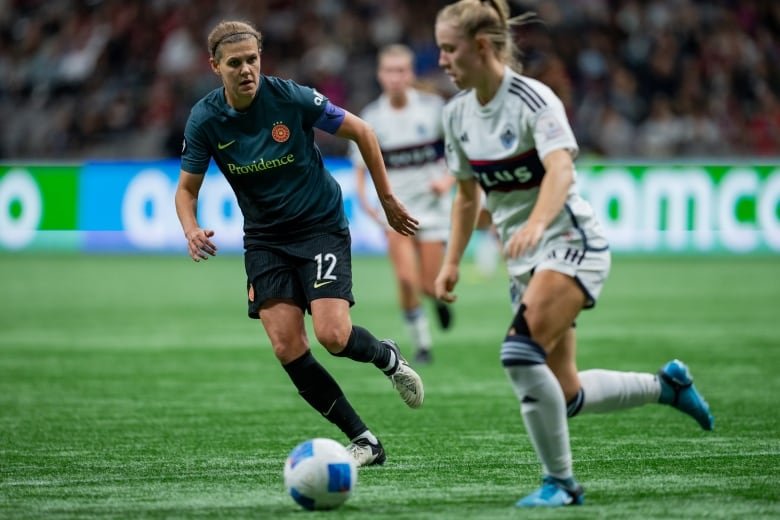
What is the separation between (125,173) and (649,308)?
886 centimetres

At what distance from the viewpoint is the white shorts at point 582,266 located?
532cm

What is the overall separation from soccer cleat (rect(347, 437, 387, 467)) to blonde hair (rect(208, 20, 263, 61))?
1874 millimetres

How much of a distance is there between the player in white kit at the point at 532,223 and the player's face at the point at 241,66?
0.92 meters

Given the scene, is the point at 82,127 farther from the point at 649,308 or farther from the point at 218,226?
the point at 649,308

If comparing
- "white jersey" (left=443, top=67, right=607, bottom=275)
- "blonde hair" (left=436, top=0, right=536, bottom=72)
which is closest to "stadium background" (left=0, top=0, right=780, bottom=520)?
"white jersey" (left=443, top=67, right=607, bottom=275)

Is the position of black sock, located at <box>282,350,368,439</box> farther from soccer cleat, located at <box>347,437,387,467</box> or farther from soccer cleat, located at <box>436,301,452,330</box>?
soccer cleat, located at <box>436,301,452,330</box>

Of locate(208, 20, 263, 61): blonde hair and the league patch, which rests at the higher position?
locate(208, 20, 263, 61): blonde hair

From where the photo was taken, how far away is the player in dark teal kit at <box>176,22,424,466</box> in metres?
6.18

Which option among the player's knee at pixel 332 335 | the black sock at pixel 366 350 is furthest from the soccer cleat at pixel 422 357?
the player's knee at pixel 332 335

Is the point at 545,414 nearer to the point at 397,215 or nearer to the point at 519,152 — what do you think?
the point at 519,152

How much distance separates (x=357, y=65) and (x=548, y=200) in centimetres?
1724

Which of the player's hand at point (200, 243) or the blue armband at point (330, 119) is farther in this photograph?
the blue armband at point (330, 119)

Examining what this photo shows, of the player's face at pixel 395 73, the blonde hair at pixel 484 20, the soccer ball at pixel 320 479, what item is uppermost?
the player's face at pixel 395 73

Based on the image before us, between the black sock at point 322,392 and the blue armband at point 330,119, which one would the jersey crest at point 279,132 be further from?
the black sock at point 322,392
